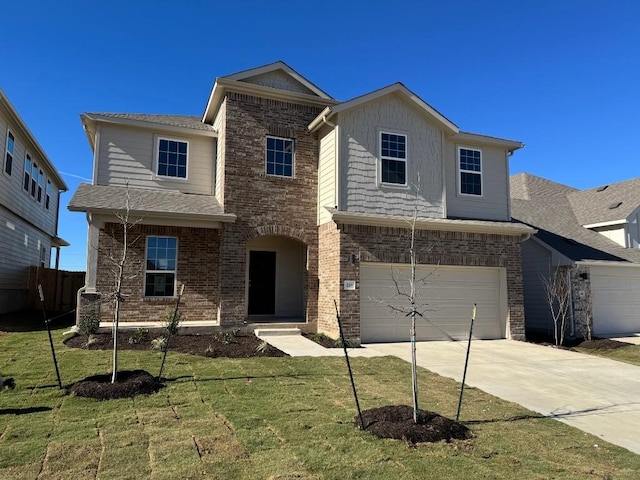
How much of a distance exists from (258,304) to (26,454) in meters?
10.4

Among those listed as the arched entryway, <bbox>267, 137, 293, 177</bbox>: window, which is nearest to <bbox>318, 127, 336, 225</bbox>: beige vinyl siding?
<bbox>267, 137, 293, 177</bbox>: window

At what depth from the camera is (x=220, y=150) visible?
44.8 ft

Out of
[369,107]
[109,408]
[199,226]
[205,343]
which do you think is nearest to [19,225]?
[199,226]

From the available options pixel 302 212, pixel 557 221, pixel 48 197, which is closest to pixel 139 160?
pixel 302 212

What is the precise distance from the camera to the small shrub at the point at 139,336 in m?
10.2

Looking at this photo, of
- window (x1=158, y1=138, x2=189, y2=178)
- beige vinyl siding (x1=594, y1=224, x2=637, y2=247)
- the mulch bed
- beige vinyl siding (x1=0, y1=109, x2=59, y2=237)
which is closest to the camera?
the mulch bed

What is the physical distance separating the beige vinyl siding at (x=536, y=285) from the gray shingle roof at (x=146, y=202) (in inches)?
433

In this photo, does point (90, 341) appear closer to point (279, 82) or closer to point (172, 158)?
point (172, 158)

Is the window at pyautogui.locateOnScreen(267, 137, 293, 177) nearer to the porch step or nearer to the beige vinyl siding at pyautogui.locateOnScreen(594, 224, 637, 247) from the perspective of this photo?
the porch step

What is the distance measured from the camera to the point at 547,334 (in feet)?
51.6

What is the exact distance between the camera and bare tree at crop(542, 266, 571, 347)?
14617 millimetres

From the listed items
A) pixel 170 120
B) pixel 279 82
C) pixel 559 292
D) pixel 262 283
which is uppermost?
pixel 279 82

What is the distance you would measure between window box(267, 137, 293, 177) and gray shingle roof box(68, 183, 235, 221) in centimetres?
197

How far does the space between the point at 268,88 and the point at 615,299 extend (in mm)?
13864
